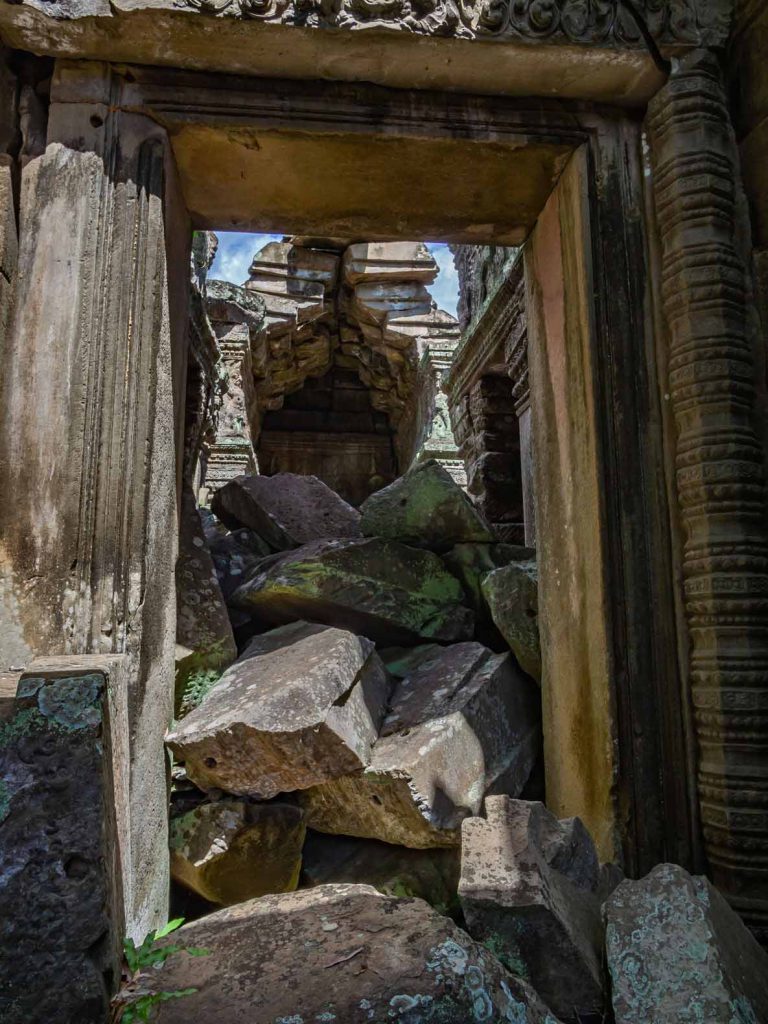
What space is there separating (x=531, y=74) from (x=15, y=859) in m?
2.74

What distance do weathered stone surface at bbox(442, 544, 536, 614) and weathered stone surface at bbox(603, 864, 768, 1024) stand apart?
175 cm

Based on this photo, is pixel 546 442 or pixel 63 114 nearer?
pixel 63 114

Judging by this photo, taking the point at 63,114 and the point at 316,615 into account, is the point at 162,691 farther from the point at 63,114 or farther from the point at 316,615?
the point at 63,114

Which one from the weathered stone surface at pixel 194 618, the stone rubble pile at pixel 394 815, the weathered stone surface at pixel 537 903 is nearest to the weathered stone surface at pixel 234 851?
the stone rubble pile at pixel 394 815

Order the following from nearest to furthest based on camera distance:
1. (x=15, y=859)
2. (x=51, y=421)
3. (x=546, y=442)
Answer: (x=15, y=859), (x=51, y=421), (x=546, y=442)

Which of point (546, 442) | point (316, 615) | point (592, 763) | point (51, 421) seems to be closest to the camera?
point (51, 421)

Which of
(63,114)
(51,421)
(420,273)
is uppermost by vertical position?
(420,273)

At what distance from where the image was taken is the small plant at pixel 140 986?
1.42 meters

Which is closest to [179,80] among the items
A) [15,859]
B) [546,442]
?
[546,442]

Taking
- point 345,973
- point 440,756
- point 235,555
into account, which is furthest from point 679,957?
point 235,555

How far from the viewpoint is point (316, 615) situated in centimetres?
326

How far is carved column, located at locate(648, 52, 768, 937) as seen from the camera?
86.4 inches

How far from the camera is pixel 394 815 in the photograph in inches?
101

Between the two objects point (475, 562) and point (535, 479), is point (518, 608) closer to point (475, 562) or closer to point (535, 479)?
point (475, 562)
